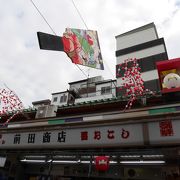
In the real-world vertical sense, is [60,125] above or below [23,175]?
above

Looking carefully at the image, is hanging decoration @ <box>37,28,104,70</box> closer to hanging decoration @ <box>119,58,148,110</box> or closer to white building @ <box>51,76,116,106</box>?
hanging decoration @ <box>119,58,148,110</box>

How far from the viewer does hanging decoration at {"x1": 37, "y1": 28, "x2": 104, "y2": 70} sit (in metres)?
8.93

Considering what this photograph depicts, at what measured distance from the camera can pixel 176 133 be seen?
6.67 m

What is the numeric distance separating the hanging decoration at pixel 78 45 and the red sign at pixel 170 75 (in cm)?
397

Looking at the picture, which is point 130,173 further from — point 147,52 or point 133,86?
point 147,52

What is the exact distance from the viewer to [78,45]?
10.4 m

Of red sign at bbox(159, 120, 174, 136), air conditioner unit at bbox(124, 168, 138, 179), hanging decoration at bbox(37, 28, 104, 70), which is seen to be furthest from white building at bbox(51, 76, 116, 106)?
red sign at bbox(159, 120, 174, 136)

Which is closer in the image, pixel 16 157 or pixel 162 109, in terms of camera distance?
pixel 162 109

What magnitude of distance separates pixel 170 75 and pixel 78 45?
5.05 metres

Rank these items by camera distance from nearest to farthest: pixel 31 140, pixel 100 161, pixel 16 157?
pixel 100 161, pixel 31 140, pixel 16 157

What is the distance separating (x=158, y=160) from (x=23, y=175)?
8.76 meters

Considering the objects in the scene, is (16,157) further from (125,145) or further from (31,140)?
(125,145)

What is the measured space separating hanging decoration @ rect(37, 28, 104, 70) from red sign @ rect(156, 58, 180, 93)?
397cm

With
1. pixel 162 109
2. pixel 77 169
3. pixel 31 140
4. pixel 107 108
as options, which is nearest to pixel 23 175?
pixel 77 169
